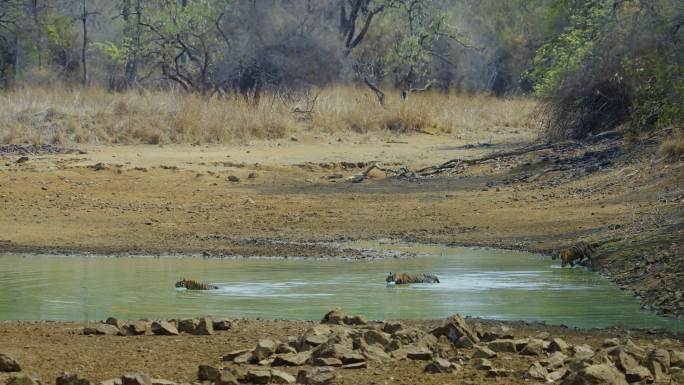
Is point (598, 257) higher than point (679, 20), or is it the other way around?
point (679, 20)

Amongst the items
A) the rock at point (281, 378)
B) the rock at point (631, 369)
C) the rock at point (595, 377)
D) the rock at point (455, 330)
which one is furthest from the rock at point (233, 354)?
the rock at point (631, 369)

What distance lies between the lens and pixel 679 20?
A: 14.4 metres

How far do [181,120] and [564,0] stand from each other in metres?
9.30

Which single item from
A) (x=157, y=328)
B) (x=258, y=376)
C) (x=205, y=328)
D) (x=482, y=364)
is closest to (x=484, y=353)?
(x=482, y=364)

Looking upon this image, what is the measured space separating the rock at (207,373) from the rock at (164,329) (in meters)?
1.24

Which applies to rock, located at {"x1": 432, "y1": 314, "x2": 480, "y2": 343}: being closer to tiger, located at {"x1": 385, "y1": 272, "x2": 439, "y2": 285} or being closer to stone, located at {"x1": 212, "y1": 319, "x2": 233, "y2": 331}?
stone, located at {"x1": 212, "y1": 319, "x2": 233, "y2": 331}

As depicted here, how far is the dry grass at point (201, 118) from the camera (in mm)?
24234

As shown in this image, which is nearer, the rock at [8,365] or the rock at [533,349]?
the rock at [8,365]

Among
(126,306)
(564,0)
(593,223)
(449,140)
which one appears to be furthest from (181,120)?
(126,306)

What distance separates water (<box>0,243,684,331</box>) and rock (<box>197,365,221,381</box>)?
9.10ft

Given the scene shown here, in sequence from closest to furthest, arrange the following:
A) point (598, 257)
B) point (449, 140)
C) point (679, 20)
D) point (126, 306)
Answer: point (126, 306) → point (598, 257) → point (679, 20) → point (449, 140)

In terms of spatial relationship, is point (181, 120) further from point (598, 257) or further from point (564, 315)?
point (564, 315)

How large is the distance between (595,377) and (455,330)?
1273mm

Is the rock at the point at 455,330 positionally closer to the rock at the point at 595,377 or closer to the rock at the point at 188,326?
the rock at the point at 595,377
